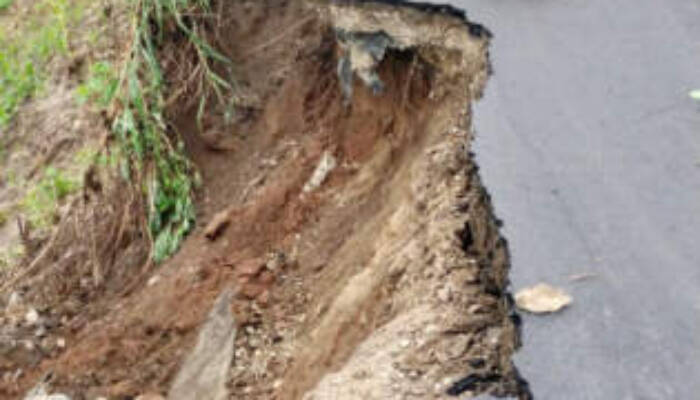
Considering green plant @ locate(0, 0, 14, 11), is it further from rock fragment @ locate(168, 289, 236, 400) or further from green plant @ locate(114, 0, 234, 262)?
rock fragment @ locate(168, 289, 236, 400)

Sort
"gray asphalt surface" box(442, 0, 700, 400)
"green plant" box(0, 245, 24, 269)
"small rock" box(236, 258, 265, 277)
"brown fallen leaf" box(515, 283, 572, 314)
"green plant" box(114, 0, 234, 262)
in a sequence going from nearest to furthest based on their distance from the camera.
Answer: "gray asphalt surface" box(442, 0, 700, 400) → "brown fallen leaf" box(515, 283, 572, 314) → "small rock" box(236, 258, 265, 277) → "green plant" box(114, 0, 234, 262) → "green plant" box(0, 245, 24, 269)

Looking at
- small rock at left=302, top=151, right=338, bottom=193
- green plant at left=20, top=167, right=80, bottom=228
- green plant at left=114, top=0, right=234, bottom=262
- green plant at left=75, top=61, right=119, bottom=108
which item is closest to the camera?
small rock at left=302, top=151, right=338, bottom=193

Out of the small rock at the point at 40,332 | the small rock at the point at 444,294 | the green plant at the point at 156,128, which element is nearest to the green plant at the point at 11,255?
the small rock at the point at 40,332

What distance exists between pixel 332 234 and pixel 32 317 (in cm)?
169

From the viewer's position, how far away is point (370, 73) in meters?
4.03

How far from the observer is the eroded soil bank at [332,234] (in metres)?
2.63

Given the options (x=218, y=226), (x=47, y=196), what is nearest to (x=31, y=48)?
(x=47, y=196)

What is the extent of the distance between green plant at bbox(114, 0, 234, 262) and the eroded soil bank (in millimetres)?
100

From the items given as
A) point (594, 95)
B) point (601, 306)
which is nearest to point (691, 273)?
point (601, 306)

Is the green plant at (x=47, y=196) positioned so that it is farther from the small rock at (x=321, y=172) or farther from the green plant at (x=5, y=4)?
the green plant at (x=5, y=4)

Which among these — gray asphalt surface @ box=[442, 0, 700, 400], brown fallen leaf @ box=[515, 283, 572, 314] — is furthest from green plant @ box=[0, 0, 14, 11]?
brown fallen leaf @ box=[515, 283, 572, 314]

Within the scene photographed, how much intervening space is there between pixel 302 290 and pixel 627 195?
137 cm

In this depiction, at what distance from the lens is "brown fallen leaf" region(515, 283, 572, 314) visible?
100 inches

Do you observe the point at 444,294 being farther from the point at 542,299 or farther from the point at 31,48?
the point at 31,48
